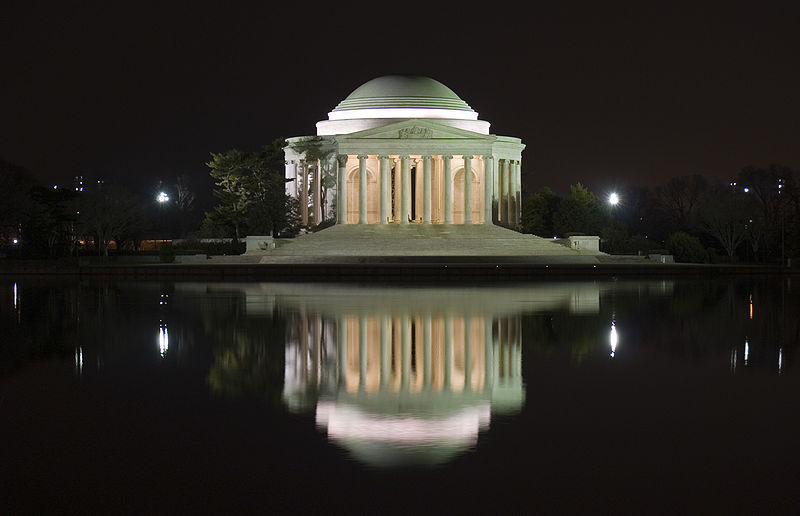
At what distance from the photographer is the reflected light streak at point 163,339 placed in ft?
79.7

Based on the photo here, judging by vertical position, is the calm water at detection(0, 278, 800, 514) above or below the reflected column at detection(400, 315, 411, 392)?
below

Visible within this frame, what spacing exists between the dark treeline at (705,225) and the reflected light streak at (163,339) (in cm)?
6565

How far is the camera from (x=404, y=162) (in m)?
102

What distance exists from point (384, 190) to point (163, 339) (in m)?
74.4

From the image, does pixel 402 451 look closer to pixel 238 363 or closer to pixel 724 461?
pixel 724 461

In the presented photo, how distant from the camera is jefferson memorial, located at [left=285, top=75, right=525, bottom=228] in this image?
101250 millimetres

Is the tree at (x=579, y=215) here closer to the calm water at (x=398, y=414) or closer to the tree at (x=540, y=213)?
the tree at (x=540, y=213)

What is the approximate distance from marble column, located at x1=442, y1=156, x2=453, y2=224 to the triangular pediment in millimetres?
2287

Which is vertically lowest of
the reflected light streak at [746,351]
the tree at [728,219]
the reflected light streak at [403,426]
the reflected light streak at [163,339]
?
the reflected light streak at [746,351]

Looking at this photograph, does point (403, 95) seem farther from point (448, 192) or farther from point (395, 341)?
point (395, 341)

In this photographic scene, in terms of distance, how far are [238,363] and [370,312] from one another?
1255 cm

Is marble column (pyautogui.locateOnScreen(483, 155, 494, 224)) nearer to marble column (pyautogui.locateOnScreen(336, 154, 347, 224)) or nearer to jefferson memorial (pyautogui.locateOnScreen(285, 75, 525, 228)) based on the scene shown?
jefferson memorial (pyautogui.locateOnScreen(285, 75, 525, 228))

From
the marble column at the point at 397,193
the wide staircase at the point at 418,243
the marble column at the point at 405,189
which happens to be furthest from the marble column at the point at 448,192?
the wide staircase at the point at 418,243

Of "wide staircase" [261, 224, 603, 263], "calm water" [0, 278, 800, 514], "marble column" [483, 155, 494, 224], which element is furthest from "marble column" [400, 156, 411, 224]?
"calm water" [0, 278, 800, 514]
